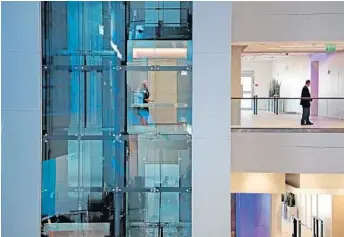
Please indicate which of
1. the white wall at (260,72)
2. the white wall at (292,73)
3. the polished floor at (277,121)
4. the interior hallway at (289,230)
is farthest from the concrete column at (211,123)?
the white wall at (260,72)

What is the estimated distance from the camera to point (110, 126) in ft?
17.2

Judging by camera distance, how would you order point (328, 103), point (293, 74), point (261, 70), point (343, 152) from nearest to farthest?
point (343, 152), point (328, 103), point (293, 74), point (261, 70)

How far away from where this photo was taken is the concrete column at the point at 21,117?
5078mm

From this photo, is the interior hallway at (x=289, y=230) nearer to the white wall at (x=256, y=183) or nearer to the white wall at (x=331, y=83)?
the white wall at (x=331, y=83)

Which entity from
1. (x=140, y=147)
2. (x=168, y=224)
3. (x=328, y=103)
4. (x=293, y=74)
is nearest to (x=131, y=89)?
(x=140, y=147)

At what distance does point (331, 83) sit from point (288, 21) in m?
9.32

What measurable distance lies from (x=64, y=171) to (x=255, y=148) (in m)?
5.65

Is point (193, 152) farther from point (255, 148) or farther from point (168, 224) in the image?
point (255, 148)

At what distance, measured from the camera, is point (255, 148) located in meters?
10.2

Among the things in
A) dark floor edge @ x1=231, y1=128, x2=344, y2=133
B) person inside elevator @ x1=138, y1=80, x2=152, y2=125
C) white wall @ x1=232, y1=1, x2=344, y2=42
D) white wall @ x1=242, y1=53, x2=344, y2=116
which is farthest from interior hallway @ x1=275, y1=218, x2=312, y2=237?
person inside elevator @ x1=138, y1=80, x2=152, y2=125

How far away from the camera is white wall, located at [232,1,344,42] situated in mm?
10156

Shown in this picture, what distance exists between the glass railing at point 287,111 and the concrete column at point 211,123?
621cm

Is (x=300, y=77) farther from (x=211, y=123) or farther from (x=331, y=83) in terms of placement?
(x=211, y=123)

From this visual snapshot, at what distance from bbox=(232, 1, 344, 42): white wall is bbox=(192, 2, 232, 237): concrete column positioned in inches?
210
